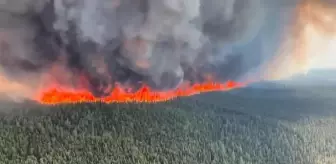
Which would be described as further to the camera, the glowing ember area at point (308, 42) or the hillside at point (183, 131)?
the glowing ember area at point (308, 42)

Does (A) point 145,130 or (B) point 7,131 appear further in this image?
(A) point 145,130

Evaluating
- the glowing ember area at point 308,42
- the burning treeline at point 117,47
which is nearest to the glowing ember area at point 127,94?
the burning treeline at point 117,47

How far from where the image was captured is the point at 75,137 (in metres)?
2.59

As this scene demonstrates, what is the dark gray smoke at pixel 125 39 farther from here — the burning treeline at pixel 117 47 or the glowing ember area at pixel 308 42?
the glowing ember area at pixel 308 42

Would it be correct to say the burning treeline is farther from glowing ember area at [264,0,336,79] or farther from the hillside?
glowing ember area at [264,0,336,79]

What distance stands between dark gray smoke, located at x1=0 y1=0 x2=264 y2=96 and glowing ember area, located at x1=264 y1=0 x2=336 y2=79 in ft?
1.03

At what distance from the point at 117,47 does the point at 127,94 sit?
28cm

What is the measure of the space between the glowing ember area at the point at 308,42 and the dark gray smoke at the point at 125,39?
0.31m

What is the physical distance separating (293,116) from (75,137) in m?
1.41

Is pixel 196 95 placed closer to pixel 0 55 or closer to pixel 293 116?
pixel 293 116

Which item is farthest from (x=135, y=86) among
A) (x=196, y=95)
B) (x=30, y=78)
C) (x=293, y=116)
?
(x=293, y=116)

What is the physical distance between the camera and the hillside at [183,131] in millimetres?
2553

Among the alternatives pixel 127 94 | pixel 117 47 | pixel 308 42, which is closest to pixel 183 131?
pixel 127 94

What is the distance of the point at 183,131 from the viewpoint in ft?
9.18
